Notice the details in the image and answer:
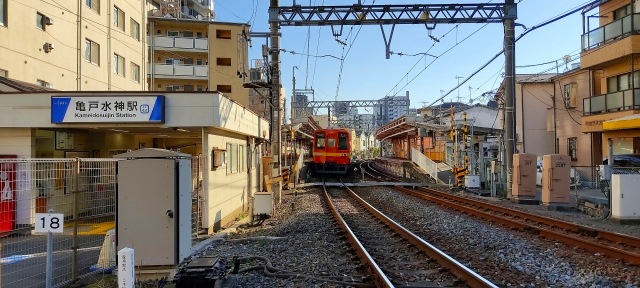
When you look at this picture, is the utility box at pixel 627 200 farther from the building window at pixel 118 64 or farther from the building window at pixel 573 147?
the building window at pixel 118 64

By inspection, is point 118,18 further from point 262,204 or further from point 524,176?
point 524,176

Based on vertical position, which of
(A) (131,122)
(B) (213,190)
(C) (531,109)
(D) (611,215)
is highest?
(C) (531,109)

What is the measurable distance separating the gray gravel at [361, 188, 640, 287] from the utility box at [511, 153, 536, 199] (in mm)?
5046

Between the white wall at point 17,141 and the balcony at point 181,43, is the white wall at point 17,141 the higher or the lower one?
the lower one

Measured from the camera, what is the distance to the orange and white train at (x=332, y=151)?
34.9m

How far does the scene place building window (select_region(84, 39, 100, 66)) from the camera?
22.5 m

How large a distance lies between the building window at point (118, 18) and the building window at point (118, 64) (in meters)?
1.64

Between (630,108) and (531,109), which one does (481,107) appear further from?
(630,108)

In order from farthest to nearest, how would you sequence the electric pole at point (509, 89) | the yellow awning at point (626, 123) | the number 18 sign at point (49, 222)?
the electric pole at point (509, 89), the yellow awning at point (626, 123), the number 18 sign at point (49, 222)

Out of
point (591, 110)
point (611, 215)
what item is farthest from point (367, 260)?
point (591, 110)

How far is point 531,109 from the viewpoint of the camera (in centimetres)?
3431

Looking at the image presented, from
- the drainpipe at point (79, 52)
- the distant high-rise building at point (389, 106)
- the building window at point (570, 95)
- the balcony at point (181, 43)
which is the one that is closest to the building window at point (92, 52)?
the drainpipe at point (79, 52)

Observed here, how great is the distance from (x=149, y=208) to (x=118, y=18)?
2272 cm

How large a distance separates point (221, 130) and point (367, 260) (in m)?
7.03
